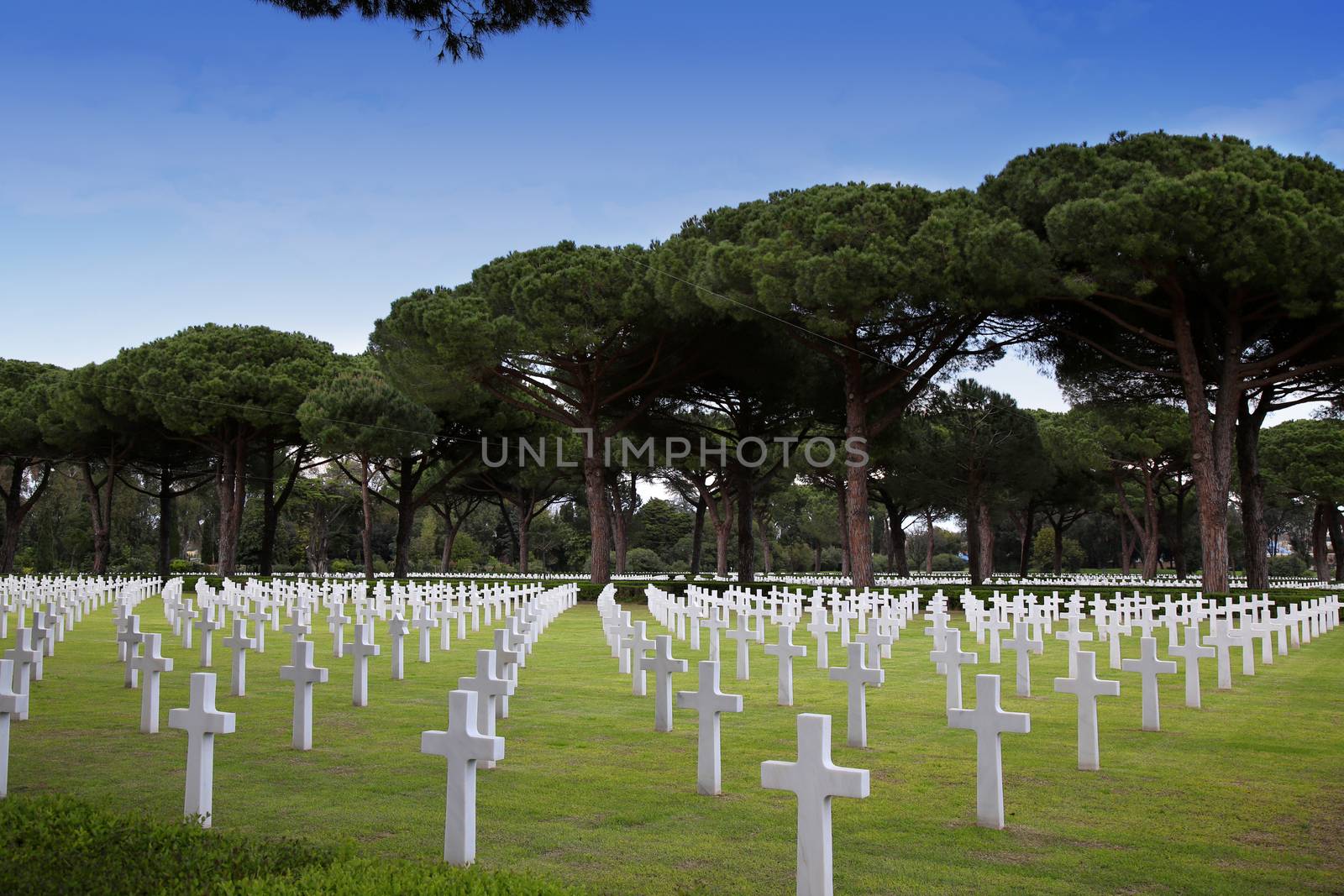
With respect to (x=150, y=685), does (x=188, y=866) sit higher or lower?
lower

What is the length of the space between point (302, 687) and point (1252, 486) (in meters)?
26.4

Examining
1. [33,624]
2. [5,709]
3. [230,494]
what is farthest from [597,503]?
[5,709]

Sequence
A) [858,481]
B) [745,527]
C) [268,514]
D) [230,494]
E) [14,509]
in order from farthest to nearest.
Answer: [14,509] → [268,514] → [230,494] → [745,527] → [858,481]

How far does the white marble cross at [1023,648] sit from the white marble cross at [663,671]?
114 inches

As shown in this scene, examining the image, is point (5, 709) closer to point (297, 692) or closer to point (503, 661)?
point (297, 692)

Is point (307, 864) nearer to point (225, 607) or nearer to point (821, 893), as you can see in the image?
point (821, 893)

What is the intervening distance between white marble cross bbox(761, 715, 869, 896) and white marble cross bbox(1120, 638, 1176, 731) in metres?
4.07

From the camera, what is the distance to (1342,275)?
19641 mm

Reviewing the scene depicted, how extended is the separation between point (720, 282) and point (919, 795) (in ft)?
65.2

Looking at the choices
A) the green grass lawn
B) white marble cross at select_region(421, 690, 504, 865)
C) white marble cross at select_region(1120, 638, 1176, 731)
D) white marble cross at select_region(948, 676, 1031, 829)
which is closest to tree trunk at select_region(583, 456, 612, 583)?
the green grass lawn

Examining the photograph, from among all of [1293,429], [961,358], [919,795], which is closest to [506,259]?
[961,358]

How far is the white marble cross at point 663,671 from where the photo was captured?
7047 mm

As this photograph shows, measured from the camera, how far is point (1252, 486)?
27.2 metres

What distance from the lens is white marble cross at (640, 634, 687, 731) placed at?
277 inches
